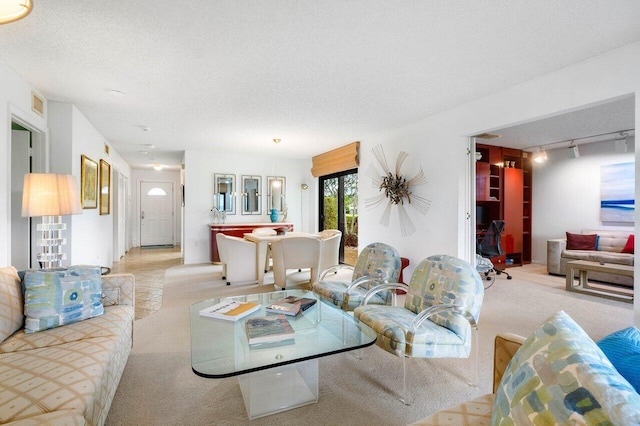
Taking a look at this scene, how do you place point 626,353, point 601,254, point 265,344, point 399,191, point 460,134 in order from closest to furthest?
point 626,353, point 265,344, point 460,134, point 399,191, point 601,254

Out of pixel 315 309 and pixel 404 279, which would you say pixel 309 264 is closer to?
pixel 404 279

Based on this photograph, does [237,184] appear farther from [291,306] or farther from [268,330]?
[268,330]

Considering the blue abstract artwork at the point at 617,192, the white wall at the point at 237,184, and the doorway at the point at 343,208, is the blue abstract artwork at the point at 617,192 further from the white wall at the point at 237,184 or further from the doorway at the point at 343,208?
the white wall at the point at 237,184

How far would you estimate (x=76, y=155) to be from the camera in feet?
13.0

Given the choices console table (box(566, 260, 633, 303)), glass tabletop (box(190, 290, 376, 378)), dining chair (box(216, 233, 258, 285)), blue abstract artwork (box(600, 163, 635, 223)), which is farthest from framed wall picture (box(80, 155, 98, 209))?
blue abstract artwork (box(600, 163, 635, 223))

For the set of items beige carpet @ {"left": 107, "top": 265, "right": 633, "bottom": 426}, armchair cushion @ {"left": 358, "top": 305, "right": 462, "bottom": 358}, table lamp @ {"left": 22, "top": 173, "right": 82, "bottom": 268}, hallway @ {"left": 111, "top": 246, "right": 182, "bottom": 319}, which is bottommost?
beige carpet @ {"left": 107, "top": 265, "right": 633, "bottom": 426}

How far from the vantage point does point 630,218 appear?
5496mm

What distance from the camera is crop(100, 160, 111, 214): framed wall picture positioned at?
211 inches

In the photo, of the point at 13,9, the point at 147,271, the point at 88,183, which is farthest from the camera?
the point at 147,271

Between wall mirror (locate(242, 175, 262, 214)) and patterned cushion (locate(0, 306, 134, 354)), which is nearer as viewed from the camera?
patterned cushion (locate(0, 306, 134, 354))

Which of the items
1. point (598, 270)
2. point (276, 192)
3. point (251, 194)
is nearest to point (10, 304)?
point (251, 194)

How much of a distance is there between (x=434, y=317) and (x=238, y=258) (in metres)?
3.29

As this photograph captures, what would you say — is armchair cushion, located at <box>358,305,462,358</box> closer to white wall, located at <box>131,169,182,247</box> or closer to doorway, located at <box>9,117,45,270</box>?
doorway, located at <box>9,117,45,270</box>

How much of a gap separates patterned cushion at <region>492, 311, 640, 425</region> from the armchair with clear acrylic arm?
93 cm
